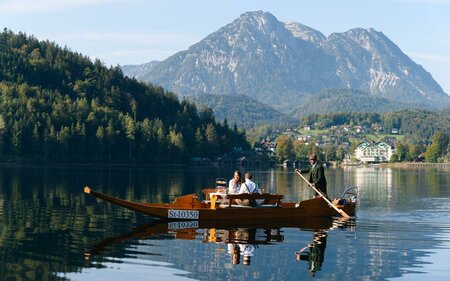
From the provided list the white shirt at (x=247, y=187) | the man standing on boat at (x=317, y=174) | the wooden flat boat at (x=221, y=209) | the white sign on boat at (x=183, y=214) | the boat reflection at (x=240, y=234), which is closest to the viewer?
the boat reflection at (x=240, y=234)

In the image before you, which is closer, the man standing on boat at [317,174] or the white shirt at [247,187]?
the white shirt at [247,187]

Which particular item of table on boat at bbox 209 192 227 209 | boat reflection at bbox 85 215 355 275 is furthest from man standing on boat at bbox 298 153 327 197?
table on boat at bbox 209 192 227 209

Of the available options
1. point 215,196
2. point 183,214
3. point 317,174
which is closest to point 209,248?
point 183,214

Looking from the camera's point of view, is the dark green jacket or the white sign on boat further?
the dark green jacket

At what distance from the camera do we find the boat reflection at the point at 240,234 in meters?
32.4

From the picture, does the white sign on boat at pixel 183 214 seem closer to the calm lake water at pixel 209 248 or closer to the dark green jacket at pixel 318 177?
the calm lake water at pixel 209 248

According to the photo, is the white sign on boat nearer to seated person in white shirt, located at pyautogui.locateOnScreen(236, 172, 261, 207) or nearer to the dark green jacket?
seated person in white shirt, located at pyautogui.locateOnScreen(236, 172, 261, 207)

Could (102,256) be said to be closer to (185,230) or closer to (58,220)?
(185,230)

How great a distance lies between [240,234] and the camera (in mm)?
38750

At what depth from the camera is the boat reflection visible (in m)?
32.4

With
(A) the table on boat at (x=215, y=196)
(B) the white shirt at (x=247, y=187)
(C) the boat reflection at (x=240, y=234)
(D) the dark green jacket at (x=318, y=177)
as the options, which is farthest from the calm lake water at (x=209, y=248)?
(B) the white shirt at (x=247, y=187)

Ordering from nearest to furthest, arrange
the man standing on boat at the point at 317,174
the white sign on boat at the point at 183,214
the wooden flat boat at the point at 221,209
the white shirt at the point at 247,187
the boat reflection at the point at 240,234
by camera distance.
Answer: the boat reflection at the point at 240,234 < the wooden flat boat at the point at 221,209 < the white sign on boat at the point at 183,214 < the white shirt at the point at 247,187 < the man standing on boat at the point at 317,174

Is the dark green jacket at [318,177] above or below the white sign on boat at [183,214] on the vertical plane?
above

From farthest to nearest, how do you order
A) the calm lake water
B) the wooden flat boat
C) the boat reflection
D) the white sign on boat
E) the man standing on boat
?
the man standing on boat → the white sign on boat → the wooden flat boat → the boat reflection → the calm lake water
